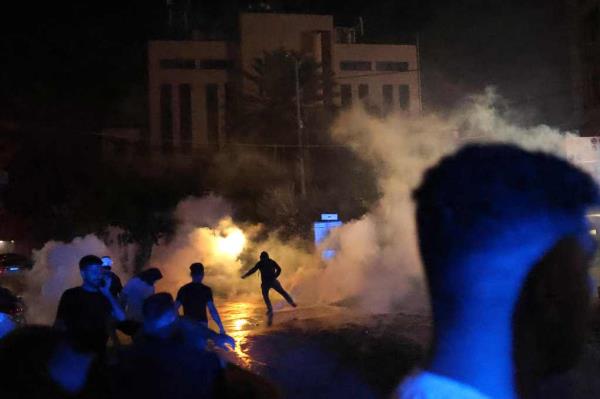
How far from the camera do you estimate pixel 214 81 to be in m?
45.8

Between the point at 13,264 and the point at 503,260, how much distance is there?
91.5 feet

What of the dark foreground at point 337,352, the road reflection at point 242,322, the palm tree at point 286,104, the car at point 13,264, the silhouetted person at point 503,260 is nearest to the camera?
the silhouetted person at point 503,260

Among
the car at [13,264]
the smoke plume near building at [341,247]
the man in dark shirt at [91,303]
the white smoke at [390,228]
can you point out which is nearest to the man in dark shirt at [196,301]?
the man in dark shirt at [91,303]

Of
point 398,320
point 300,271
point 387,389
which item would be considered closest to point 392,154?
point 300,271

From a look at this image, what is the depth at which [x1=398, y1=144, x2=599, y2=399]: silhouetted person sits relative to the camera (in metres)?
1.46

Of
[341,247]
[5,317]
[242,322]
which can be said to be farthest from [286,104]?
[5,317]

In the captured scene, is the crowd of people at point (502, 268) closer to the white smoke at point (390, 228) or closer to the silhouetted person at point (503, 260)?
the silhouetted person at point (503, 260)

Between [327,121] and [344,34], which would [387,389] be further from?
[344,34]

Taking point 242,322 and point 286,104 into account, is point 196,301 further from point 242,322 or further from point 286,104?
point 286,104

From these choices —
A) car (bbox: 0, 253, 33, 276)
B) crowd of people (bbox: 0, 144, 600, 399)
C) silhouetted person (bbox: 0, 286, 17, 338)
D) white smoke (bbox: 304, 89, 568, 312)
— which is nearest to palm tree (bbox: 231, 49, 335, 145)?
white smoke (bbox: 304, 89, 568, 312)

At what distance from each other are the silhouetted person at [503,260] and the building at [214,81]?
43438mm

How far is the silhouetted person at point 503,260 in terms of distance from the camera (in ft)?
4.78

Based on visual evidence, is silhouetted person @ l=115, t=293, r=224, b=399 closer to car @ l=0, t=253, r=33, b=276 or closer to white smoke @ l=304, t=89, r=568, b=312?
white smoke @ l=304, t=89, r=568, b=312

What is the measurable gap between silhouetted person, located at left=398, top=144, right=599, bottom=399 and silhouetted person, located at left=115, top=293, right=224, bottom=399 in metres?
1.59
